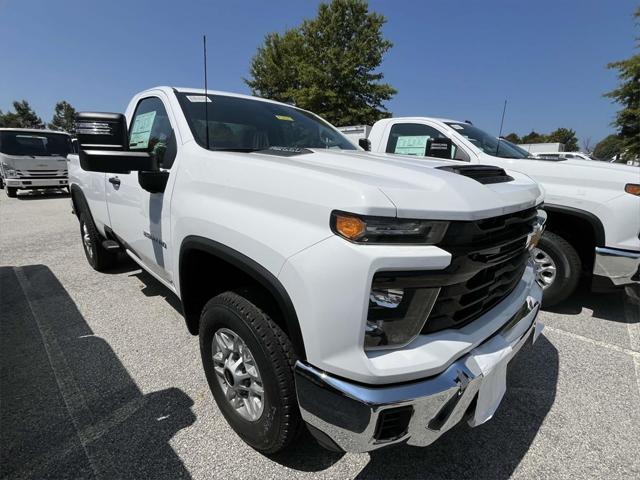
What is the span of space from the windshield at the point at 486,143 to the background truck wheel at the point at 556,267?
1357 millimetres

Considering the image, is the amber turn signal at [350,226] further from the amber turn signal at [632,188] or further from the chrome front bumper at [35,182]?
the chrome front bumper at [35,182]

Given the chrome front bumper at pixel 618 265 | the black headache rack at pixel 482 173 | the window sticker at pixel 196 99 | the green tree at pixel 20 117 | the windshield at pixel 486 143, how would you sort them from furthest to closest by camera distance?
the green tree at pixel 20 117, the windshield at pixel 486 143, the chrome front bumper at pixel 618 265, the window sticker at pixel 196 99, the black headache rack at pixel 482 173

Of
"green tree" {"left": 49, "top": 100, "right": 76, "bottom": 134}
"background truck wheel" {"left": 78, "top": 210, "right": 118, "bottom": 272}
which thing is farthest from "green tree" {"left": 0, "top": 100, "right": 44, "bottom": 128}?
"background truck wheel" {"left": 78, "top": 210, "right": 118, "bottom": 272}

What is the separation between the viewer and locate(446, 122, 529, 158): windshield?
4535 millimetres

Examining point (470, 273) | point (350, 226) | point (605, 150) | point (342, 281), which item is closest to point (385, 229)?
point (350, 226)

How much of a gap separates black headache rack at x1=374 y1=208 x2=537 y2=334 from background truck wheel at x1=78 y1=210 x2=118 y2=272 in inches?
155

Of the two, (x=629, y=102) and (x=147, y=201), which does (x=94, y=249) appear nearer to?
(x=147, y=201)

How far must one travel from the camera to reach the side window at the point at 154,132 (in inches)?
93.7

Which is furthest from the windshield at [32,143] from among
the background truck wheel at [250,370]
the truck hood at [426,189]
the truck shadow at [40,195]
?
the truck hood at [426,189]

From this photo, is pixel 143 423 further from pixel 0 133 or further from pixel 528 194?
pixel 0 133

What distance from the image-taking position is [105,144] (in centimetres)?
195

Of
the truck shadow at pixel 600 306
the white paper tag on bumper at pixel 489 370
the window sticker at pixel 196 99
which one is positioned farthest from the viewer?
the truck shadow at pixel 600 306

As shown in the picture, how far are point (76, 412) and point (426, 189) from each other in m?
2.35

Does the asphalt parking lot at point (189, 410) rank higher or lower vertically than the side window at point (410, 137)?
lower
